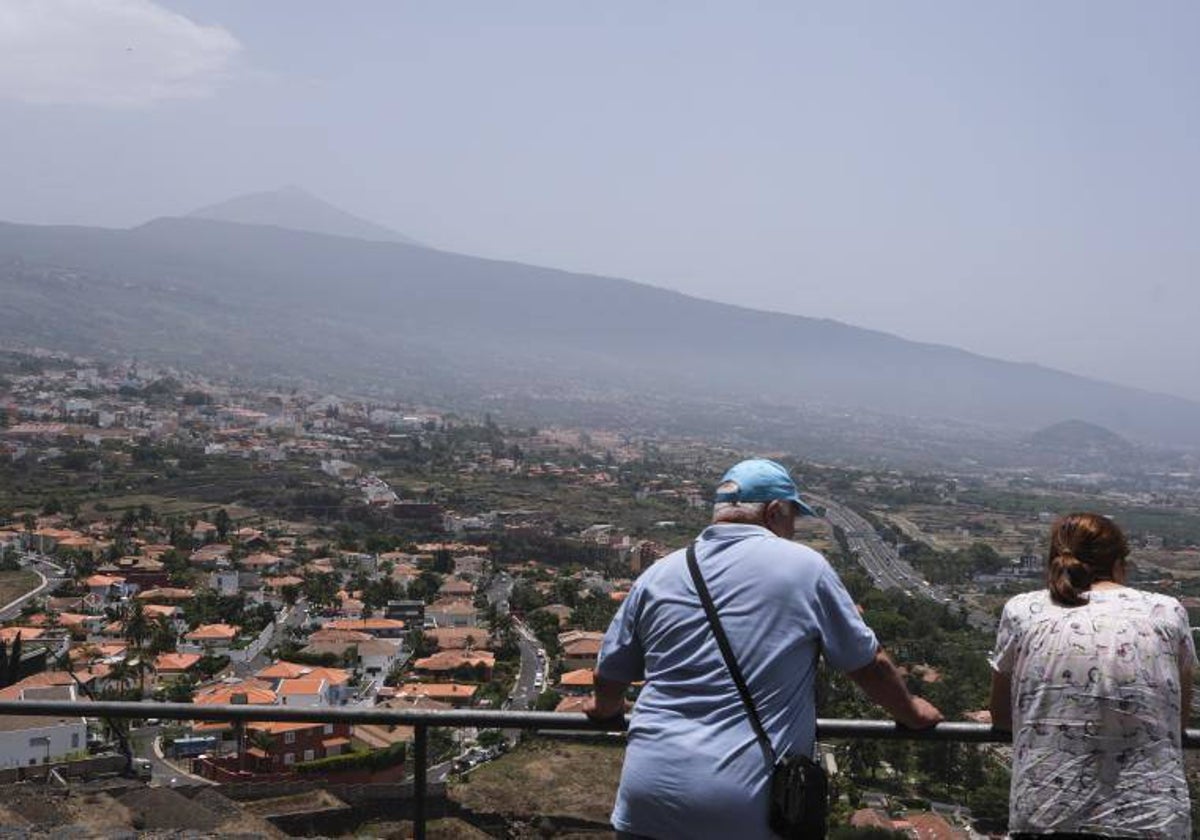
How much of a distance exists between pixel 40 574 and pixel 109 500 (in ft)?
40.3

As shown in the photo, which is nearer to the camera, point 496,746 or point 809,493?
point 496,746

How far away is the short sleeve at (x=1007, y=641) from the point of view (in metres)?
2.35

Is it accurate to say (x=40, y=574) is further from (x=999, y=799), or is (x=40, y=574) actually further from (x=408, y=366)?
(x=408, y=366)

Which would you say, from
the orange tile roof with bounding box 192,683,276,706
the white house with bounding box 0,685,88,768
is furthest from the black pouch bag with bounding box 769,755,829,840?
the orange tile roof with bounding box 192,683,276,706

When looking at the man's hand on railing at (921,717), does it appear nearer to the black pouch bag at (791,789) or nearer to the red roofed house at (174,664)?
the black pouch bag at (791,789)

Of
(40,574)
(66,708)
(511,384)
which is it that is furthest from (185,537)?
(511,384)

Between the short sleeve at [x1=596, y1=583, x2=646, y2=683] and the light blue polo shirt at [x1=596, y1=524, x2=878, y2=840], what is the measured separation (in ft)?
0.16

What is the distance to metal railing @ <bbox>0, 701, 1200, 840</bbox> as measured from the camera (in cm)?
256

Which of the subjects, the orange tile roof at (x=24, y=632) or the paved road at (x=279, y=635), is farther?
the orange tile roof at (x=24, y=632)

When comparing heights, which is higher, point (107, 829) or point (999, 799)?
point (999, 799)

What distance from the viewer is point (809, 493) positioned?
5634 cm

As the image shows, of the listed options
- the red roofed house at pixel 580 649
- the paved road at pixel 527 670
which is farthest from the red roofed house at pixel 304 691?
the red roofed house at pixel 580 649

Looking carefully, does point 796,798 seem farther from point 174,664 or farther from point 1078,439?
point 1078,439

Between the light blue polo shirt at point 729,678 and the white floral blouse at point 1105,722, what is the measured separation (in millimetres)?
336
